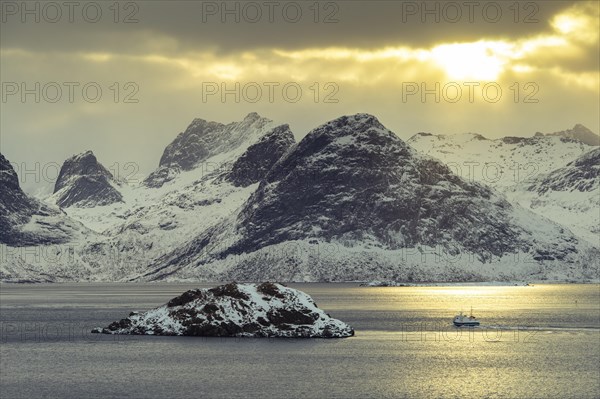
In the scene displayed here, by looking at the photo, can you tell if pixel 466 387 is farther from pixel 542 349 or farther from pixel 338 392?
pixel 542 349

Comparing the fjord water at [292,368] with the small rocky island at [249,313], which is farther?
the small rocky island at [249,313]

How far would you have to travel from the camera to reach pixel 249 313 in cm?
18725

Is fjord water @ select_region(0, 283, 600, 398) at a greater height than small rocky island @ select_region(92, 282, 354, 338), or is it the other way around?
small rocky island @ select_region(92, 282, 354, 338)

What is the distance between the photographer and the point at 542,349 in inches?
7136

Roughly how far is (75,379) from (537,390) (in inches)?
2379

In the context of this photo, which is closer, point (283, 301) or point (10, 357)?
point (10, 357)

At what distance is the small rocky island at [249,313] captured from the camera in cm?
18450

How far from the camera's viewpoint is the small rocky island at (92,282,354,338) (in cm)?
18450

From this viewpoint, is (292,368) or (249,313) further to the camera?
(249,313)

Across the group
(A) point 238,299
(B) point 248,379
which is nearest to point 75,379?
(B) point 248,379

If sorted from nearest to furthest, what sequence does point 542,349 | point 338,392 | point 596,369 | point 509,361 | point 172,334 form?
point 338,392 < point 596,369 < point 509,361 < point 542,349 < point 172,334

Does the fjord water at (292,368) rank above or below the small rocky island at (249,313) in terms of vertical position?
below

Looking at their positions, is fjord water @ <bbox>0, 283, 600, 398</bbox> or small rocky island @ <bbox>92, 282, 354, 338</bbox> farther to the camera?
small rocky island @ <bbox>92, 282, 354, 338</bbox>

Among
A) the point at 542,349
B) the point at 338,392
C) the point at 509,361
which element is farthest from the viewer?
the point at 542,349
